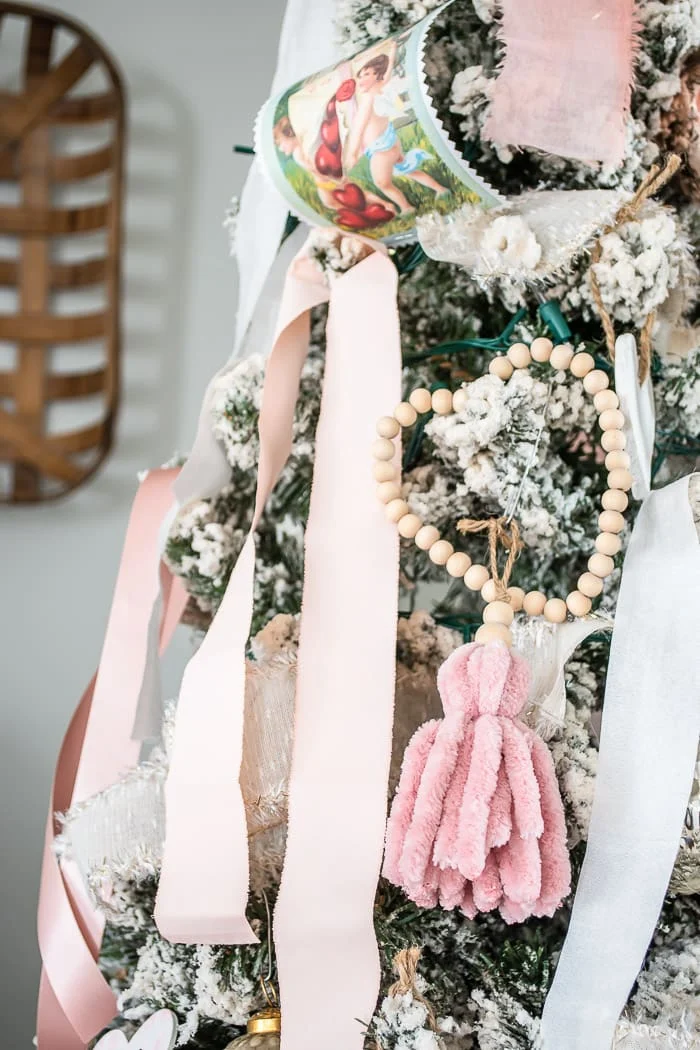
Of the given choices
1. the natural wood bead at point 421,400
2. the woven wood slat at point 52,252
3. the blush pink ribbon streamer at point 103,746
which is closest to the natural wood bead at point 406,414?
the natural wood bead at point 421,400

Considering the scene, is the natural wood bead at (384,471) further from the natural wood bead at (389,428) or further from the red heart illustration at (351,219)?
the red heart illustration at (351,219)

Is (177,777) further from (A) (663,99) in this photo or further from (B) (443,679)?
(A) (663,99)

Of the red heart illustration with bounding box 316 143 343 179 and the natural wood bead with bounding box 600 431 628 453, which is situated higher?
the red heart illustration with bounding box 316 143 343 179

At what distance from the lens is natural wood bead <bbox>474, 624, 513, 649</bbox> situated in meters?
0.51

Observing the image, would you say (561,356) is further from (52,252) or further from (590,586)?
(52,252)

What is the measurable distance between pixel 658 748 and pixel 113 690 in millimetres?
416

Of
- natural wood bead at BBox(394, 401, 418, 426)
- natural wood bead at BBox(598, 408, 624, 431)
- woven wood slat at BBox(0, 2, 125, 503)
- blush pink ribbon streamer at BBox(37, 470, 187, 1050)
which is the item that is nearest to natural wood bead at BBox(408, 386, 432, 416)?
natural wood bead at BBox(394, 401, 418, 426)

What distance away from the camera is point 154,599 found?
714 millimetres

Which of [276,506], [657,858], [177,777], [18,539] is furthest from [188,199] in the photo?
[657,858]

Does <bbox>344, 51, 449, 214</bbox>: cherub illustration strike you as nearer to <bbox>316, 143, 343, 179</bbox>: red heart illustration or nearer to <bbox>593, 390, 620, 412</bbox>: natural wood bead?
<bbox>316, 143, 343, 179</bbox>: red heart illustration

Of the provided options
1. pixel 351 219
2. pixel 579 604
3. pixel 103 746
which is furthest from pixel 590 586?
pixel 103 746

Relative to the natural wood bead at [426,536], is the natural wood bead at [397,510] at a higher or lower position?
higher

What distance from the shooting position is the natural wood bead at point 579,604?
1.75 ft

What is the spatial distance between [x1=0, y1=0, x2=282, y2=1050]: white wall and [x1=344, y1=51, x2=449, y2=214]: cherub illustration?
26.0 inches
